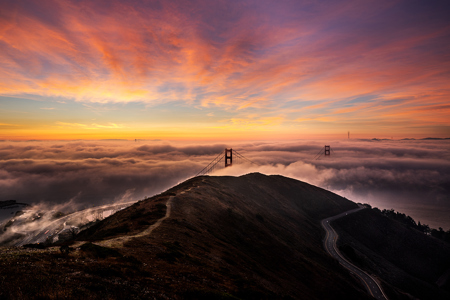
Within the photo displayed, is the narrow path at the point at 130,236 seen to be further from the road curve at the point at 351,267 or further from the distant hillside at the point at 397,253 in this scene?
the distant hillside at the point at 397,253

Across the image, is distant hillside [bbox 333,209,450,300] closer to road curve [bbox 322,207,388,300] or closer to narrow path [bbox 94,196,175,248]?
road curve [bbox 322,207,388,300]

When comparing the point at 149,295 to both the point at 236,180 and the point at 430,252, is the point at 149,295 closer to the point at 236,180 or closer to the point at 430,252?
the point at 236,180

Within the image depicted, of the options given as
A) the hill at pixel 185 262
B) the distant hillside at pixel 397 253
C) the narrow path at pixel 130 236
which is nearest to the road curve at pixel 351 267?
the distant hillside at pixel 397 253

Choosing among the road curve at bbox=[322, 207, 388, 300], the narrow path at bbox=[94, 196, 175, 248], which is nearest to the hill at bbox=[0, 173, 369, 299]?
the narrow path at bbox=[94, 196, 175, 248]

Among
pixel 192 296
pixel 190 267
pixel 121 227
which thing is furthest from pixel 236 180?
pixel 192 296

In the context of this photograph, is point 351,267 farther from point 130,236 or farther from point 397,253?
point 130,236

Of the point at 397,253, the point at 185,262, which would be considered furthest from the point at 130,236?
the point at 397,253
